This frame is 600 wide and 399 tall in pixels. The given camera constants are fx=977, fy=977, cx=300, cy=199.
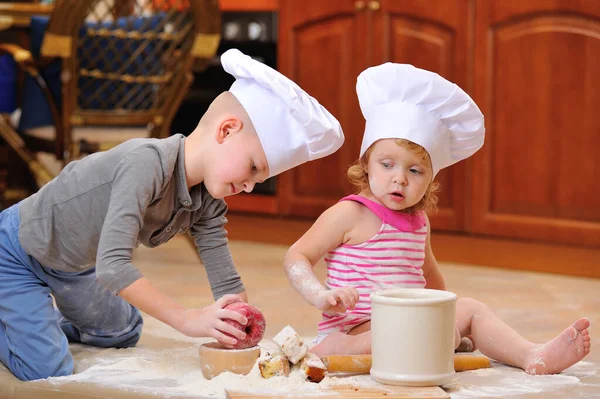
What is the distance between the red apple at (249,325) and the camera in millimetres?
1574

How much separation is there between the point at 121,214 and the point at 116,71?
1.38 m

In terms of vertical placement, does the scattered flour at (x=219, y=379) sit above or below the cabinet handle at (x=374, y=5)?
below

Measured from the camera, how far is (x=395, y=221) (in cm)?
182

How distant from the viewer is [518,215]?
306 cm

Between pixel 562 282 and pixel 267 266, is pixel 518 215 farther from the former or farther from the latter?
pixel 267 266

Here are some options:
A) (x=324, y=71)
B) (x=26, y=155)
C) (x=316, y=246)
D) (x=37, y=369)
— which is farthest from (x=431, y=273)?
(x=324, y=71)

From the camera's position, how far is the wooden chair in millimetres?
2744

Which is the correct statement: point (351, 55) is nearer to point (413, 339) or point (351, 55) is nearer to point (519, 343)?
point (519, 343)

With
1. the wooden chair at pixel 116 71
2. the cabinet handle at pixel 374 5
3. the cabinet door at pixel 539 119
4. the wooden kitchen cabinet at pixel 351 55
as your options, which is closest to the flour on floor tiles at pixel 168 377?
the wooden chair at pixel 116 71

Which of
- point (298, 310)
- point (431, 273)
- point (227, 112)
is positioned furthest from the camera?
point (298, 310)

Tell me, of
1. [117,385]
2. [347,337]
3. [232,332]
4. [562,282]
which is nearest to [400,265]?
[347,337]

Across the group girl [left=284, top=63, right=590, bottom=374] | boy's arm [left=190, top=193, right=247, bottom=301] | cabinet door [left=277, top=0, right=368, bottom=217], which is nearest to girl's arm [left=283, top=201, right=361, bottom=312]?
girl [left=284, top=63, right=590, bottom=374]

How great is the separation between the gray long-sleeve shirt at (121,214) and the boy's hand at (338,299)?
199mm

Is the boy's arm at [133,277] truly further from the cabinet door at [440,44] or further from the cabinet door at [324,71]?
the cabinet door at [324,71]
